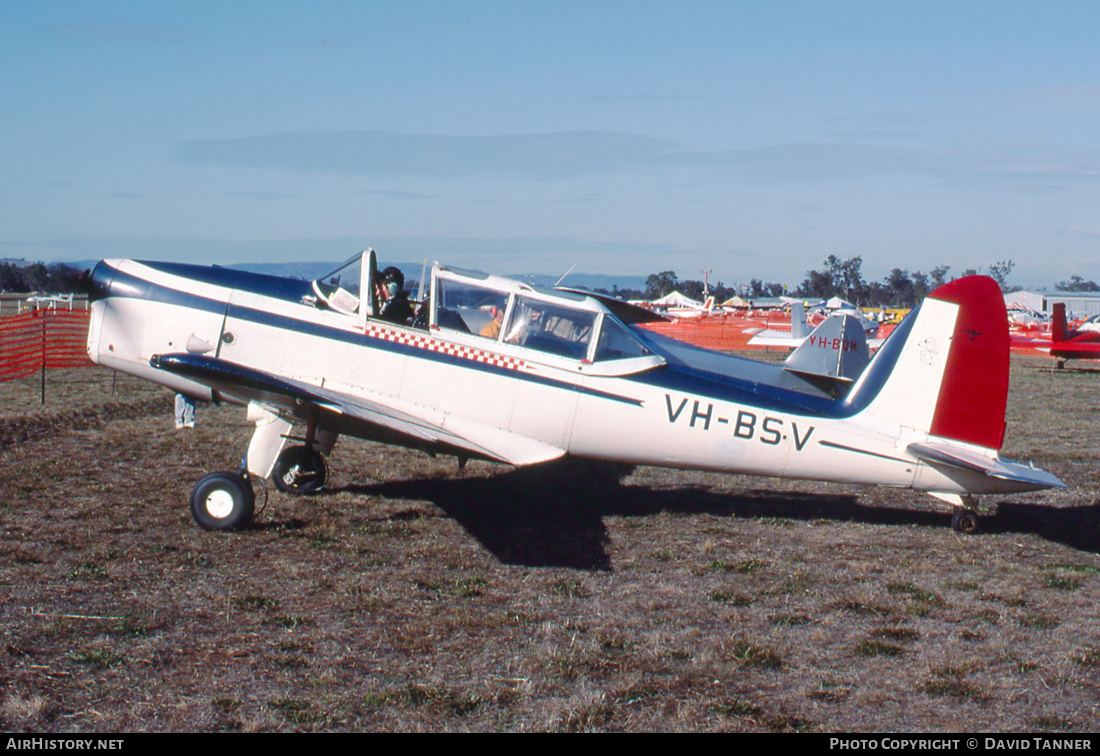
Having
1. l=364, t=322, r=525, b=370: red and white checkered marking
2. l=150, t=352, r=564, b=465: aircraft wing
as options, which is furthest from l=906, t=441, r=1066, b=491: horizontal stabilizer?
l=364, t=322, r=525, b=370: red and white checkered marking

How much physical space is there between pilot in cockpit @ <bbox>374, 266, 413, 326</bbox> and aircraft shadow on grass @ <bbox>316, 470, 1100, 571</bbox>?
1.71m

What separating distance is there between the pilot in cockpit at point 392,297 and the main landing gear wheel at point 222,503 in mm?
1661

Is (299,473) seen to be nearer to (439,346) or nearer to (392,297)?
(392,297)

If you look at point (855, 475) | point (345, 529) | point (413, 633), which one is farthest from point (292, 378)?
point (855, 475)

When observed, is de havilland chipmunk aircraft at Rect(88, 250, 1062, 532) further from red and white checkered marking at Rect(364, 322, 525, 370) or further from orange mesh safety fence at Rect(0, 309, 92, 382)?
orange mesh safety fence at Rect(0, 309, 92, 382)

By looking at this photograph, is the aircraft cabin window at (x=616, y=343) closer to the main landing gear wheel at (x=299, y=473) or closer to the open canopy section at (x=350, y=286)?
the open canopy section at (x=350, y=286)

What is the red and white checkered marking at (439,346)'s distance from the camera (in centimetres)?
692

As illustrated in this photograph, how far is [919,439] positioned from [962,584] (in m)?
1.37

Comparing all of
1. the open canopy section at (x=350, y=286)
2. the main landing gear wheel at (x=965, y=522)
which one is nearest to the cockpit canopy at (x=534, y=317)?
the open canopy section at (x=350, y=286)

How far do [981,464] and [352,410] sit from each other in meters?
4.54

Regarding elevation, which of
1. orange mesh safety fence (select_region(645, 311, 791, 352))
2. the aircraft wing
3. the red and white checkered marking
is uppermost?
the red and white checkered marking

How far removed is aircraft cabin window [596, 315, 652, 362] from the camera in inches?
274

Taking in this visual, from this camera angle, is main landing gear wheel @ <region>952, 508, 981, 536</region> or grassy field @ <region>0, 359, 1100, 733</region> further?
main landing gear wheel @ <region>952, 508, 981, 536</region>

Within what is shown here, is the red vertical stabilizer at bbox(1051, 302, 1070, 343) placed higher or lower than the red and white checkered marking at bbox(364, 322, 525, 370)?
higher
